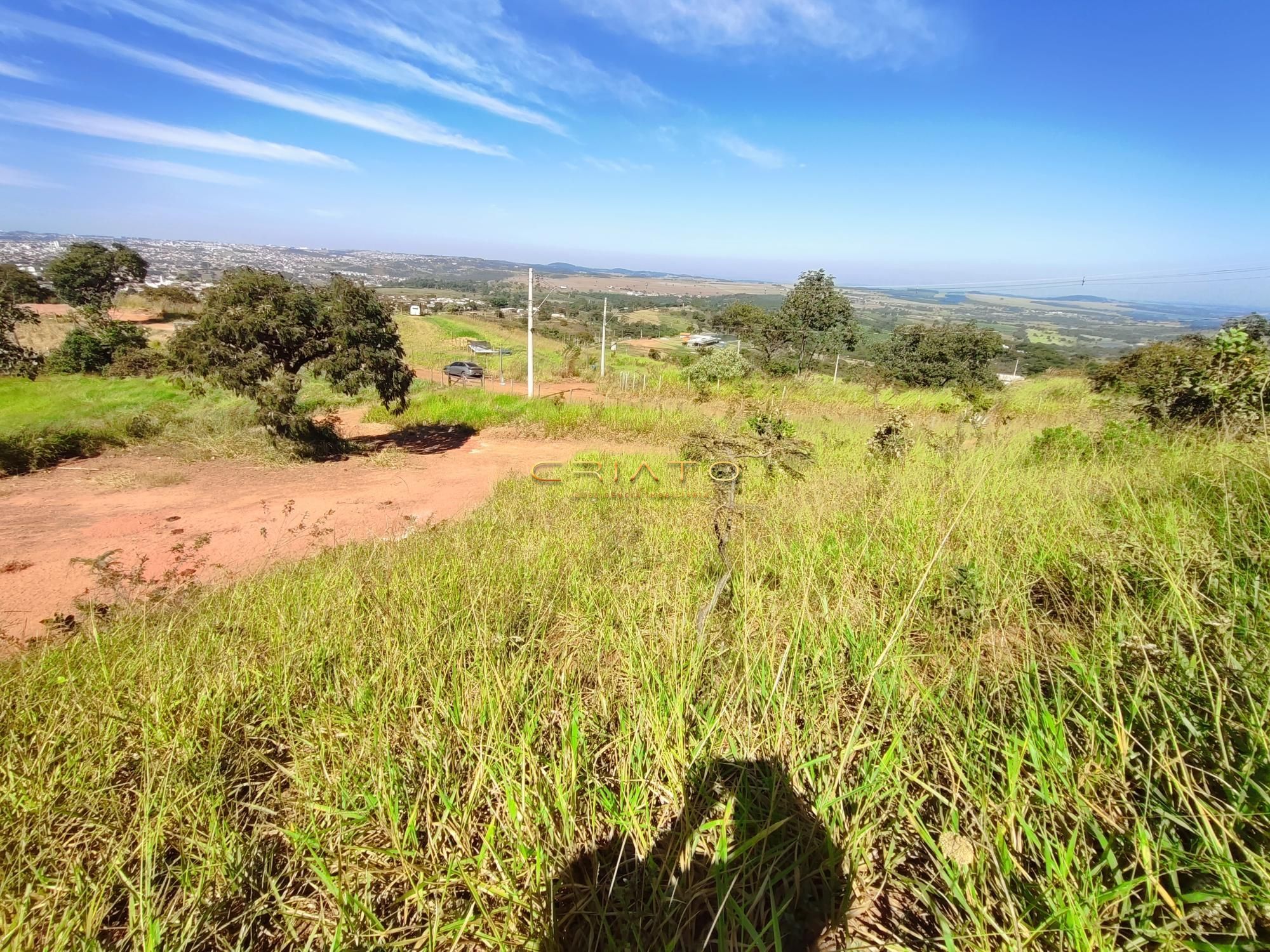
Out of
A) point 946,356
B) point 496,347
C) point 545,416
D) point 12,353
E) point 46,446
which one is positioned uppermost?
point 946,356

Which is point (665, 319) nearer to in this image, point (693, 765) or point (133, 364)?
point (133, 364)

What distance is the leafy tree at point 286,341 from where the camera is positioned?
28.2 feet

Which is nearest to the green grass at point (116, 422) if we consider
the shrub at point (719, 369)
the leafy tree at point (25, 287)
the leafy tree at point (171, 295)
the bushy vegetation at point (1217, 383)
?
the shrub at point (719, 369)

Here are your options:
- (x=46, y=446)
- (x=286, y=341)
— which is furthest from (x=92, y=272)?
(x=286, y=341)

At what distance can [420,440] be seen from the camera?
11.9 m

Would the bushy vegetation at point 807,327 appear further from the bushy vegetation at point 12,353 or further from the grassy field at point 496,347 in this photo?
the bushy vegetation at point 12,353

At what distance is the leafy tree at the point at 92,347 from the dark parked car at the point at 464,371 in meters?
10.5

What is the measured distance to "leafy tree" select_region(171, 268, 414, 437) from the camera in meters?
8.61

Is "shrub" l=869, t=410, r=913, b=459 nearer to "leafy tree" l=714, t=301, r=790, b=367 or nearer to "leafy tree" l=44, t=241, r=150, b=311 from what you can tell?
"leafy tree" l=714, t=301, r=790, b=367

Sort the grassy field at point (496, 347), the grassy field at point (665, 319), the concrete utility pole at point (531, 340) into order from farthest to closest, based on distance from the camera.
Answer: the grassy field at point (665, 319) < the grassy field at point (496, 347) < the concrete utility pole at point (531, 340)

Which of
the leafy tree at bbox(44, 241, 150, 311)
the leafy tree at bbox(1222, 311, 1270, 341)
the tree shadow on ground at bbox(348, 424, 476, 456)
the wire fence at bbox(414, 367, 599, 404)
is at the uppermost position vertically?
the leafy tree at bbox(44, 241, 150, 311)

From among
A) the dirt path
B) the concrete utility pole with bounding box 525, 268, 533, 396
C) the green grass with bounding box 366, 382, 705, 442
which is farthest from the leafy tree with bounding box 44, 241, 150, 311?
the dirt path

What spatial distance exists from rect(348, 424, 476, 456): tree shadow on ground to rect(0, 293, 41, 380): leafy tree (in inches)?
329

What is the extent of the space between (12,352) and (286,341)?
8999mm
